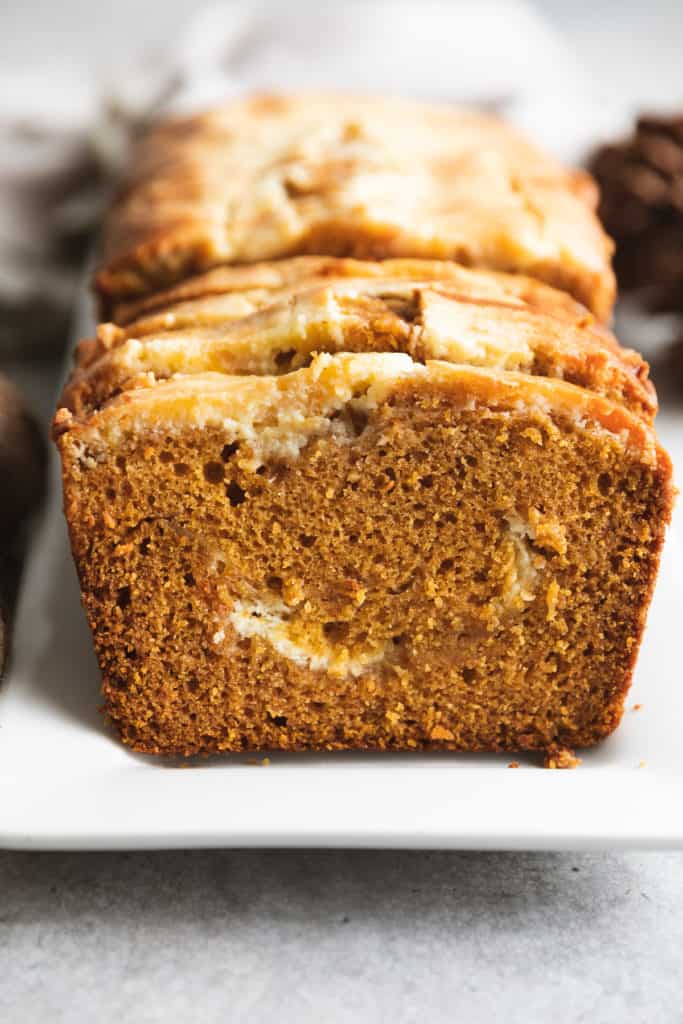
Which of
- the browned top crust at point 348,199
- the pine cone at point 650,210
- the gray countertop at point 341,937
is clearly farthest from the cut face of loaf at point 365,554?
the pine cone at point 650,210

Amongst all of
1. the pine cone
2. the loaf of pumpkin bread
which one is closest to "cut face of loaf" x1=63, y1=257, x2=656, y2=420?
the loaf of pumpkin bread

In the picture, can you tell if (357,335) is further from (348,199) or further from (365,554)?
(348,199)

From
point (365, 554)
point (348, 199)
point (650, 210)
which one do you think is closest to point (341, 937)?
point (365, 554)

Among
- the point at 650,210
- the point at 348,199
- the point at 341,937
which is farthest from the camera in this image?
the point at 650,210

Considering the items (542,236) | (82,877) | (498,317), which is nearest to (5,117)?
(542,236)

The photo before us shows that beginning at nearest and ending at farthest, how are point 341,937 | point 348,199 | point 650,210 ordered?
point 341,937
point 348,199
point 650,210

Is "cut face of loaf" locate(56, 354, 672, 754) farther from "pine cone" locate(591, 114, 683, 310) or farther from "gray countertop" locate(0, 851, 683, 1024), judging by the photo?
"pine cone" locate(591, 114, 683, 310)

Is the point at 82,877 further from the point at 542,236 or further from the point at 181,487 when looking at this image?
the point at 542,236
